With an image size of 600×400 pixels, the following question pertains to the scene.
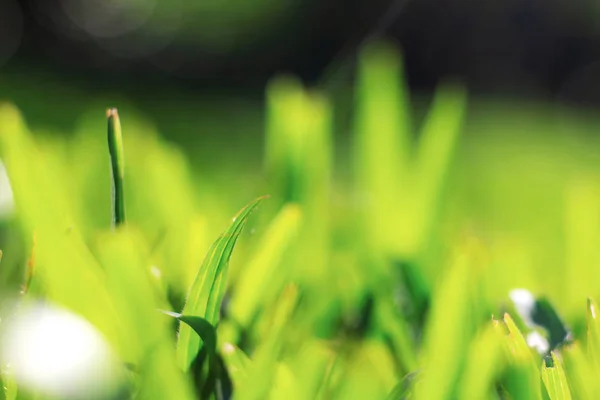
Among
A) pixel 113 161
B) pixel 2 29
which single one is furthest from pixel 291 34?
pixel 113 161

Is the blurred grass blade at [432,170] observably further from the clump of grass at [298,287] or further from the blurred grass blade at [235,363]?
the blurred grass blade at [235,363]

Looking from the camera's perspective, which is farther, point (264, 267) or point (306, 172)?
point (306, 172)

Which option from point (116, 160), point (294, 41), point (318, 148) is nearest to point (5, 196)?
point (116, 160)

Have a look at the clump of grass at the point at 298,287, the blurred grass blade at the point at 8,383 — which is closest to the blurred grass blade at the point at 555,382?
the clump of grass at the point at 298,287

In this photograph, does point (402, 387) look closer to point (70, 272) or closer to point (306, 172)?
point (70, 272)

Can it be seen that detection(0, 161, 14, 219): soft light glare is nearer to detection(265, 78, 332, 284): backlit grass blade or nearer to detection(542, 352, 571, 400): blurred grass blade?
detection(265, 78, 332, 284): backlit grass blade

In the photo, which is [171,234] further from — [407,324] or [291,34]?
[291,34]
